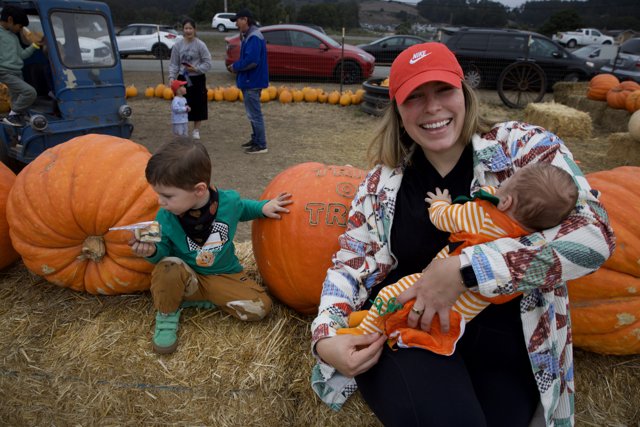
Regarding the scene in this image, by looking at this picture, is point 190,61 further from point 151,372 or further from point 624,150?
point 624,150

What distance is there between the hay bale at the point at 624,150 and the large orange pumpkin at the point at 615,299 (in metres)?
5.98

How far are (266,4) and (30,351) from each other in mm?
51702

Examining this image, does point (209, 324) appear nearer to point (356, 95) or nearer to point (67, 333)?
point (67, 333)

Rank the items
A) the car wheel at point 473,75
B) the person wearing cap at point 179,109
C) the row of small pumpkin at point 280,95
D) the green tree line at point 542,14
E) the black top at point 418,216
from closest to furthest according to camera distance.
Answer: the black top at point 418,216, the person wearing cap at point 179,109, the row of small pumpkin at point 280,95, the car wheel at point 473,75, the green tree line at point 542,14

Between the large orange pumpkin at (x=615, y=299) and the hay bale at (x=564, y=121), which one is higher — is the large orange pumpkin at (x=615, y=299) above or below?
above

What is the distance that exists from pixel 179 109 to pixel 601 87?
9.94 metres

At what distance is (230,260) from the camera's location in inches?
96.6

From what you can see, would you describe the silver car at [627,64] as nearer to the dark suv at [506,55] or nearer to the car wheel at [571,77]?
the dark suv at [506,55]

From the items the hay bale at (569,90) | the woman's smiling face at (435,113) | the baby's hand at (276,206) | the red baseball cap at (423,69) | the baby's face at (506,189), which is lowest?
the hay bale at (569,90)

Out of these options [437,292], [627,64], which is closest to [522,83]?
[627,64]

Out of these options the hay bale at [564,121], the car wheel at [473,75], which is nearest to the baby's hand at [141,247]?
the hay bale at [564,121]

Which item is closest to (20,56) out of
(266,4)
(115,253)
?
(115,253)

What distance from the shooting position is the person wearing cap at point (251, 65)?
682 centimetres

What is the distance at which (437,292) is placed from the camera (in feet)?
5.26
